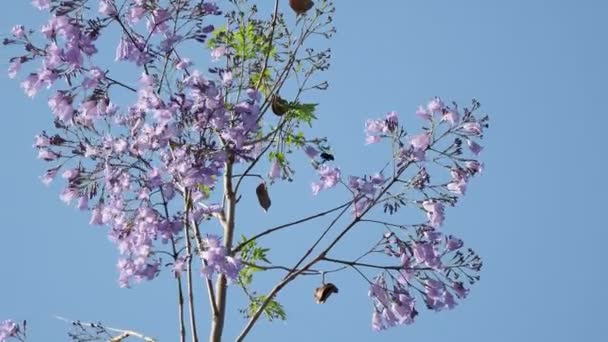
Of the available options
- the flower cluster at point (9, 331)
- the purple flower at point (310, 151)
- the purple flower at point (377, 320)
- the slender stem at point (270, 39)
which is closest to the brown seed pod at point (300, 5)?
the slender stem at point (270, 39)

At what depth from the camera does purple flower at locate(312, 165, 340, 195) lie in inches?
214

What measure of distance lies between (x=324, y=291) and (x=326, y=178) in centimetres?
62

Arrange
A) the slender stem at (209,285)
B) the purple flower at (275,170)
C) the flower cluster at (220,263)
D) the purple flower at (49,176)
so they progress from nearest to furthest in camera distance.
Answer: the flower cluster at (220,263) < the slender stem at (209,285) < the purple flower at (49,176) < the purple flower at (275,170)

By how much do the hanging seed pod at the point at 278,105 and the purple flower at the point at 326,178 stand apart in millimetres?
374

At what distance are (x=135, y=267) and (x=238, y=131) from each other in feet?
2.54

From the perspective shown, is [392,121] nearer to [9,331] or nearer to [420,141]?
[420,141]

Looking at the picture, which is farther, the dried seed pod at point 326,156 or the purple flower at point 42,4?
the dried seed pod at point 326,156

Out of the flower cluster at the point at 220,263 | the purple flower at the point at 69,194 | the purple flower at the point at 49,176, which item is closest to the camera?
the flower cluster at the point at 220,263

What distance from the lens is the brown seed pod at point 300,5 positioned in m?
5.71

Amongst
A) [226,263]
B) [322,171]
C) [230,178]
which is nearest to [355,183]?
[322,171]

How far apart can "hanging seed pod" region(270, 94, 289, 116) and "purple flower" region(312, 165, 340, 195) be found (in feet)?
1.23

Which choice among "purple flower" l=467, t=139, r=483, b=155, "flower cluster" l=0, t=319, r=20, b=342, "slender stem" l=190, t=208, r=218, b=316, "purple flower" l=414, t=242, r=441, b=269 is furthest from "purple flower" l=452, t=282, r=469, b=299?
"flower cluster" l=0, t=319, r=20, b=342

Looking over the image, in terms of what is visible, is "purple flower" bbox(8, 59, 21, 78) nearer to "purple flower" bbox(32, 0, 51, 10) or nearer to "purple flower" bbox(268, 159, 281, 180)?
"purple flower" bbox(32, 0, 51, 10)

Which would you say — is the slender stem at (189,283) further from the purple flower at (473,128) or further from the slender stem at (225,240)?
the purple flower at (473,128)
